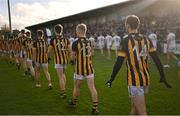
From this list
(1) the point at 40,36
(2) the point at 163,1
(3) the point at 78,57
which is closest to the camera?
(3) the point at 78,57

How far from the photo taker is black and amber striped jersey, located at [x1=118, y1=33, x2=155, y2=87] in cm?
566

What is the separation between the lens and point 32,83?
1366 cm

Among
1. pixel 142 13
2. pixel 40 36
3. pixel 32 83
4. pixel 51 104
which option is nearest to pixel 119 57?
pixel 51 104

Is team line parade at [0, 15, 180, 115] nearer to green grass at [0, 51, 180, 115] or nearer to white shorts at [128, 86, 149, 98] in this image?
white shorts at [128, 86, 149, 98]

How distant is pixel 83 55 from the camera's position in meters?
8.09

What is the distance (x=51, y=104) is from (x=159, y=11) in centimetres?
2886

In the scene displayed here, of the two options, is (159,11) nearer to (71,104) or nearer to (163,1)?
(163,1)

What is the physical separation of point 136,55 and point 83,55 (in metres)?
2.60

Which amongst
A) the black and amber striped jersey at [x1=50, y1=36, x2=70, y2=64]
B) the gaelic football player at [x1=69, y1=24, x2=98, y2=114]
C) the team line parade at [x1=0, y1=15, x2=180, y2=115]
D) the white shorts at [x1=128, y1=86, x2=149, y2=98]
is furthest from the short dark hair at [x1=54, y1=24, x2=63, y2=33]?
the white shorts at [x1=128, y1=86, x2=149, y2=98]

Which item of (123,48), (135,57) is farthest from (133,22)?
(135,57)

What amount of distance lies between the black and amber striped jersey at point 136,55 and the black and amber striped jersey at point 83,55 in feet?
7.83

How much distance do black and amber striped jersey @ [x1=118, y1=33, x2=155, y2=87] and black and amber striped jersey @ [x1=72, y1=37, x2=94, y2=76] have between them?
2.39 metres

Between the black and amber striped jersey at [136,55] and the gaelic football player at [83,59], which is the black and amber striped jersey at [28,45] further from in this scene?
the black and amber striped jersey at [136,55]

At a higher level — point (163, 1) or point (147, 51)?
point (163, 1)
